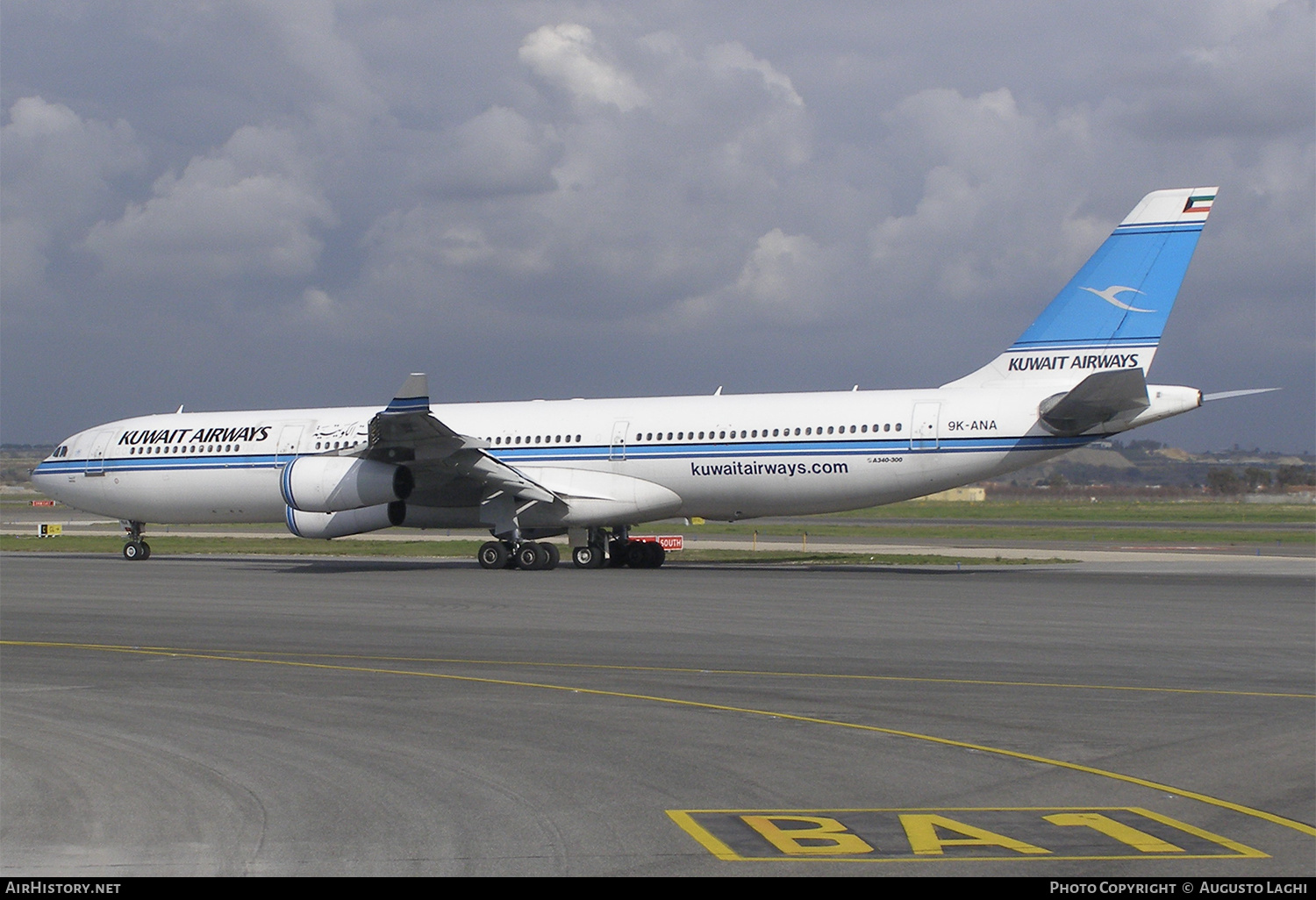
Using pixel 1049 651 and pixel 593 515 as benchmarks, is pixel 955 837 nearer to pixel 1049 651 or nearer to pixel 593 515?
pixel 1049 651

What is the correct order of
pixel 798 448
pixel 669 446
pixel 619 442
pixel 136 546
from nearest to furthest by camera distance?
pixel 798 448 → pixel 669 446 → pixel 619 442 → pixel 136 546

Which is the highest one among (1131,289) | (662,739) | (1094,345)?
(1131,289)

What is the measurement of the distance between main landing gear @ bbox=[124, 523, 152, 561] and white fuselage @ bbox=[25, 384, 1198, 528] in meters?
0.57

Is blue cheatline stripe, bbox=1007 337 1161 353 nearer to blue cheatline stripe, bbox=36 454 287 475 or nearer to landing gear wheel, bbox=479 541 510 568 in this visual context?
landing gear wheel, bbox=479 541 510 568

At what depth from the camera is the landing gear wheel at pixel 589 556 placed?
3016 centimetres

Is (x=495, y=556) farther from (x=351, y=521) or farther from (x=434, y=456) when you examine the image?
(x=351, y=521)

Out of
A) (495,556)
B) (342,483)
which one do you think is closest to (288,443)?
(342,483)

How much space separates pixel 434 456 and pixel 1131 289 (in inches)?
590

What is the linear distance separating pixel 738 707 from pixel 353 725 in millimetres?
3190

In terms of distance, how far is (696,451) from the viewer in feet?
94.2
